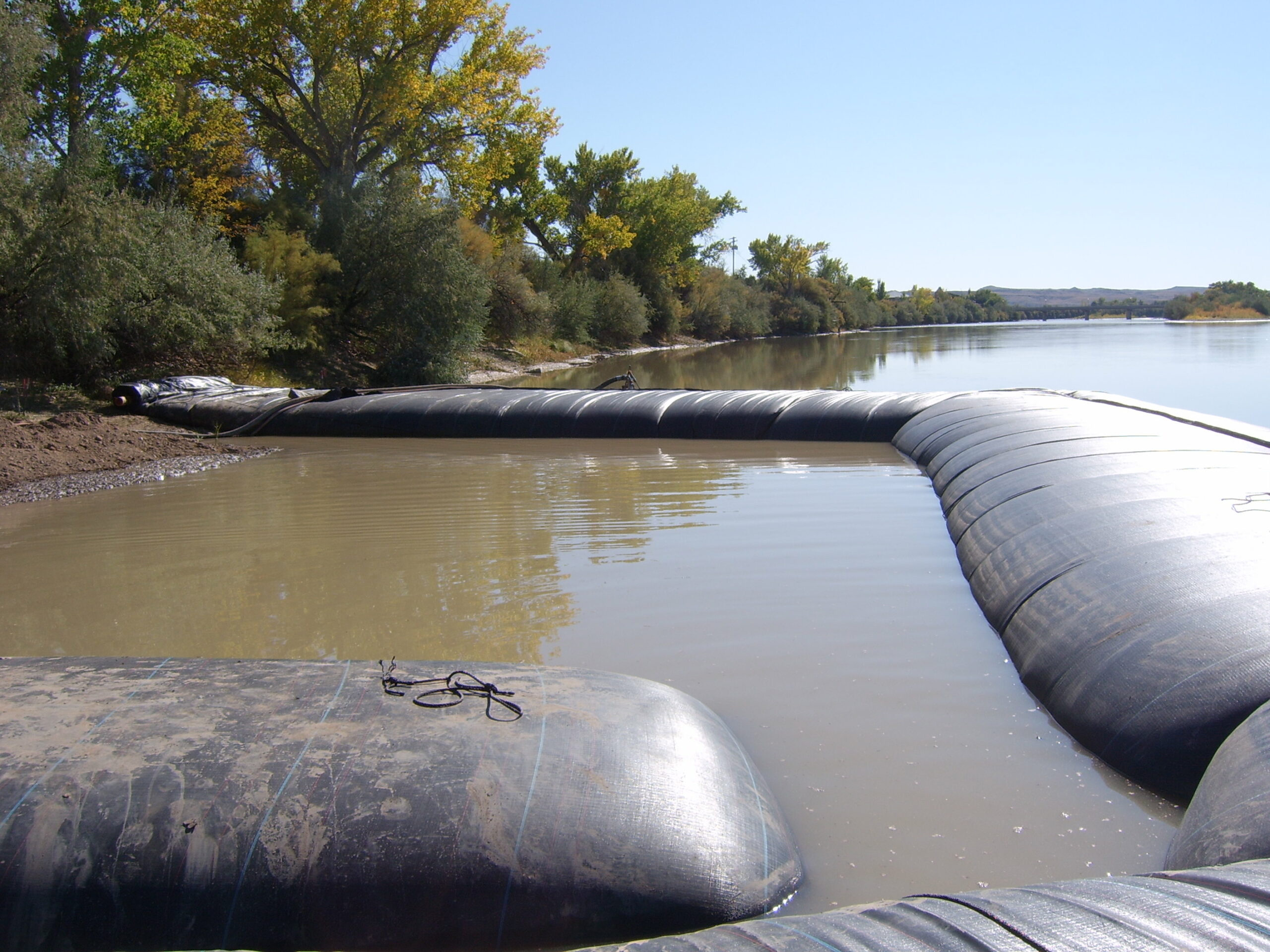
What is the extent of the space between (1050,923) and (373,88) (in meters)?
24.9

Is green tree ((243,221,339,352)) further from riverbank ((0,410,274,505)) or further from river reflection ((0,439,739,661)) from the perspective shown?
river reflection ((0,439,739,661))

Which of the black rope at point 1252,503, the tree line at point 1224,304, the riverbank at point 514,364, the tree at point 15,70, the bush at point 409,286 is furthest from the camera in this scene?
the tree line at point 1224,304

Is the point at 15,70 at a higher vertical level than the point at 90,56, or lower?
lower

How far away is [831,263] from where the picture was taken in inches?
3543

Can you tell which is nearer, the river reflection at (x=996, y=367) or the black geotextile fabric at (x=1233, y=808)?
the black geotextile fabric at (x=1233, y=808)

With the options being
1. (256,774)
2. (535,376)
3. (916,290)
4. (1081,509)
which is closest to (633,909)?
(256,774)

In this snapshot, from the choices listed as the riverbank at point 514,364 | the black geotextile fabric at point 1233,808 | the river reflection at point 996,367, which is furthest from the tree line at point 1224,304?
the black geotextile fabric at point 1233,808

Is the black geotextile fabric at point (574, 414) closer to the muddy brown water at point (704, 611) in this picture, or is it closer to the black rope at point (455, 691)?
the muddy brown water at point (704, 611)

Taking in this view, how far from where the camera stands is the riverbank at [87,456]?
9156mm

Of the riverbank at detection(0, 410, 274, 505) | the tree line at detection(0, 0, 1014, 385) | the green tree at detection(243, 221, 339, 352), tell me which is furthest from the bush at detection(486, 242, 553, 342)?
the riverbank at detection(0, 410, 274, 505)

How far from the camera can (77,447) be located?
10.3 metres

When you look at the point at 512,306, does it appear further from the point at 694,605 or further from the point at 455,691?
the point at 455,691

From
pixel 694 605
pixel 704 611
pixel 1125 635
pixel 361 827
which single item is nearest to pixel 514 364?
pixel 694 605

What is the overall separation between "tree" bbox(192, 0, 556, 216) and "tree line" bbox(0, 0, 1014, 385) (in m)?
0.06
